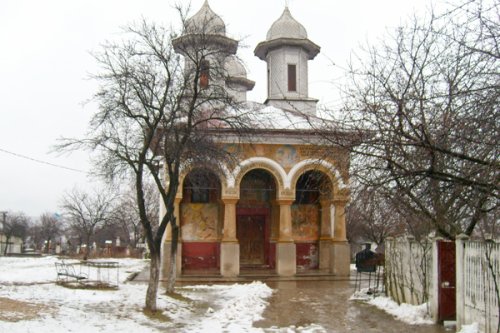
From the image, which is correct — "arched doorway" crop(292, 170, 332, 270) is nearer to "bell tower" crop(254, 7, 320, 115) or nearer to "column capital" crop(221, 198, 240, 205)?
"column capital" crop(221, 198, 240, 205)

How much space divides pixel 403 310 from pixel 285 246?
37.1ft

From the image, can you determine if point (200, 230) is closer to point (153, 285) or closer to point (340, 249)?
point (340, 249)

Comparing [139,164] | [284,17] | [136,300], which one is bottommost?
[136,300]

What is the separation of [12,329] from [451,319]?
30.3 ft

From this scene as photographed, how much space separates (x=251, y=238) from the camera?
2911 centimetres

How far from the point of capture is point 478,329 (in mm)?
10633

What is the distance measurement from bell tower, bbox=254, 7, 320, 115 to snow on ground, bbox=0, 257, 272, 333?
14.2 meters

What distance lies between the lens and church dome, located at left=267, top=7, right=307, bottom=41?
31.7m

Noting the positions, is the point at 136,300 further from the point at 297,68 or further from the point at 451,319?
the point at 297,68

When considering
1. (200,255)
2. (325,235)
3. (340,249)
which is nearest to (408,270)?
(340,249)

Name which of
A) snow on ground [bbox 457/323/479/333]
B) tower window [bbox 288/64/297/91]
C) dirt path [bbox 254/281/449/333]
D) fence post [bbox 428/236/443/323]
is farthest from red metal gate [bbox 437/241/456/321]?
tower window [bbox 288/64/297/91]

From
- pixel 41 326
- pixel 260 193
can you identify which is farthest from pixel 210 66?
pixel 260 193

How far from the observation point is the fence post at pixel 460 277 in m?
11.6

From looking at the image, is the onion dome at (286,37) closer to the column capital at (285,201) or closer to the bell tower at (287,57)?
the bell tower at (287,57)
